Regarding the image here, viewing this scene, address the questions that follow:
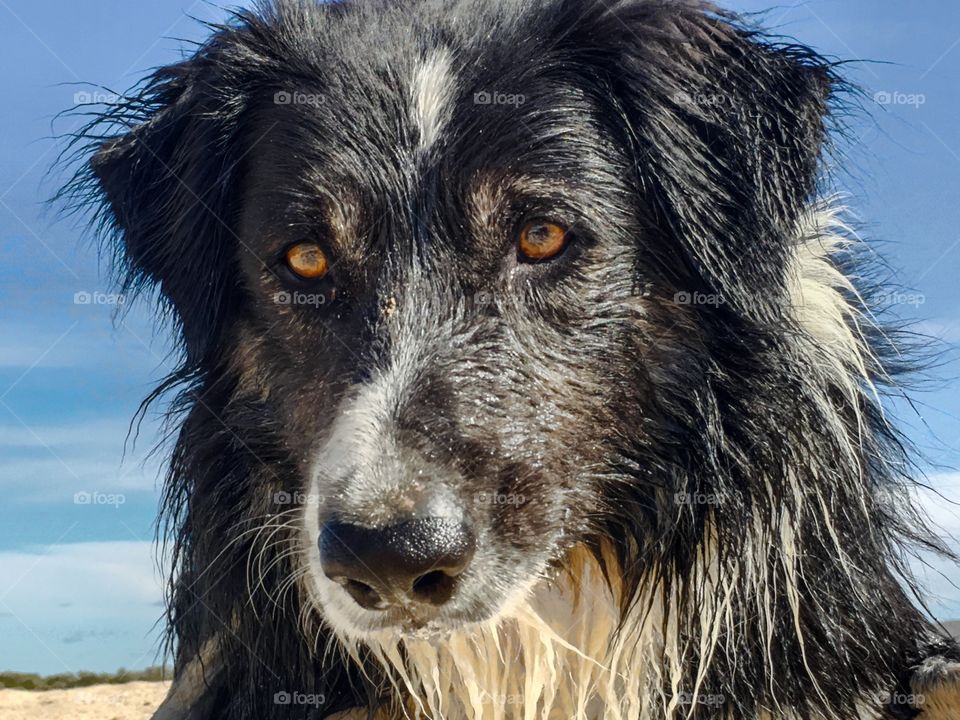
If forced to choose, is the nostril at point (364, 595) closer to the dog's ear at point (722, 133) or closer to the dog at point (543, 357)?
the dog at point (543, 357)

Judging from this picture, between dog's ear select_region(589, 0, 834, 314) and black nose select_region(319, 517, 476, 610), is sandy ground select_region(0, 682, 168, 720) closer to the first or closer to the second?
black nose select_region(319, 517, 476, 610)

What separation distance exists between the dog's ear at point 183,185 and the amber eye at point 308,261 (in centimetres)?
43

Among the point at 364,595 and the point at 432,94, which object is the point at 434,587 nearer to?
the point at 364,595

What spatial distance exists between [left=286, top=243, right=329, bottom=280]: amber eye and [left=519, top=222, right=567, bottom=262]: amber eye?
66 centimetres

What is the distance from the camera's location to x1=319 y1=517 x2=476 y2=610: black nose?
2580 millimetres

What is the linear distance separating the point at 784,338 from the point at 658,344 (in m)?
0.42

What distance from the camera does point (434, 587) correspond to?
110 inches

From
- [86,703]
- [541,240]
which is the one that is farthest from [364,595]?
[86,703]

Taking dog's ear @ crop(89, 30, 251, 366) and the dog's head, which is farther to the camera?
dog's ear @ crop(89, 30, 251, 366)

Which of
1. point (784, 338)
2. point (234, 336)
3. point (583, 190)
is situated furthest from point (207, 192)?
point (784, 338)

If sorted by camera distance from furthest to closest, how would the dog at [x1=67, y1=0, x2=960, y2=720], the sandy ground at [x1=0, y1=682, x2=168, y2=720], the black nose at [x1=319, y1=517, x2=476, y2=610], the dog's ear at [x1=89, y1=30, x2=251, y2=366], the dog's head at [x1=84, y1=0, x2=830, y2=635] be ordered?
the sandy ground at [x1=0, y1=682, x2=168, y2=720] < the dog's ear at [x1=89, y1=30, x2=251, y2=366] < the dog at [x1=67, y1=0, x2=960, y2=720] < the dog's head at [x1=84, y1=0, x2=830, y2=635] < the black nose at [x1=319, y1=517, x2=476, y2=610]

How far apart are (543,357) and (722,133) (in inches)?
39.3

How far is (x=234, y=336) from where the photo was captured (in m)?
3.74

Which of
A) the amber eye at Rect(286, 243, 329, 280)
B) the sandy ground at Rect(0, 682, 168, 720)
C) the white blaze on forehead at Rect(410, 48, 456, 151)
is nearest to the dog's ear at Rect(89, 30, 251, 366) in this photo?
the amber eye at Rect(286, 243, 329, 280)
